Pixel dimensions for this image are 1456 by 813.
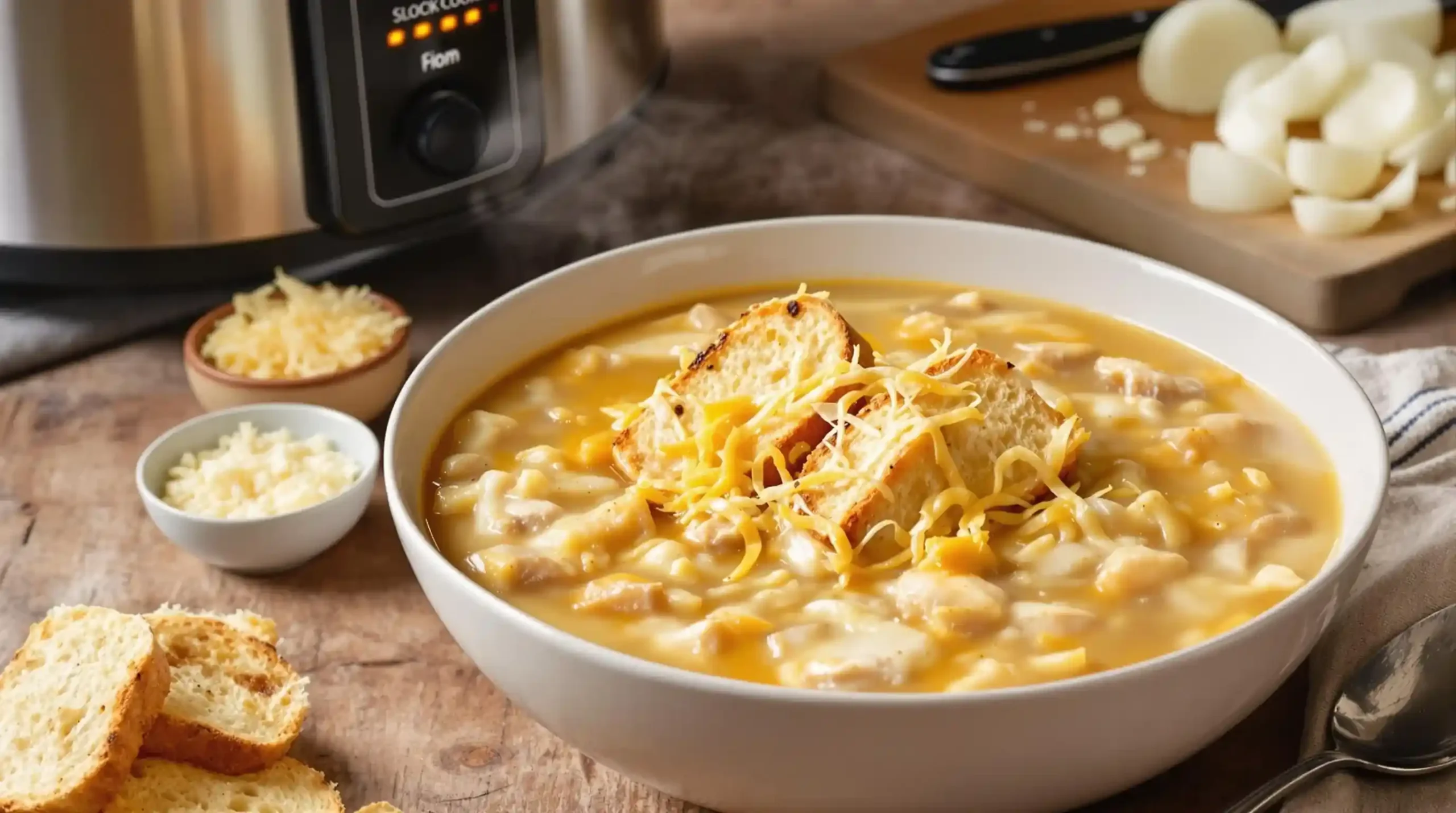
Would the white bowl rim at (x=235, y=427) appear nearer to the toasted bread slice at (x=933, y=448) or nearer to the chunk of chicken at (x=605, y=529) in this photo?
the chunk of chicken at (x=605, y=529)

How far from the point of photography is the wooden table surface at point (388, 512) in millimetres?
1769

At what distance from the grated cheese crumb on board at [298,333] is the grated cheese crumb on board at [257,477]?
0.16 m

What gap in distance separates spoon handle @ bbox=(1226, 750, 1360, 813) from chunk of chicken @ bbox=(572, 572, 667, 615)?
57cm

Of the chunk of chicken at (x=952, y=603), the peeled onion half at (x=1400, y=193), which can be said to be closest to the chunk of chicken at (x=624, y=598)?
the chunk of chicken at (x=952, y=603)

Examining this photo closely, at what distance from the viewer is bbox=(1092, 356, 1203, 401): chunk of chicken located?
2.03 metres

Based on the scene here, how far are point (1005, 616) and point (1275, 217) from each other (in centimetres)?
139

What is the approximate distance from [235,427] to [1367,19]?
2170 millimetres

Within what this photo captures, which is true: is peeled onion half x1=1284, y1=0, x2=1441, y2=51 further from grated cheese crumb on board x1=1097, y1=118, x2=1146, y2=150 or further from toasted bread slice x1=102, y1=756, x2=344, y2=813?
toasted bread slice x1=102, y1=756, x2=344, y2=813

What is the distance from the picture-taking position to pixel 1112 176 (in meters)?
2.92

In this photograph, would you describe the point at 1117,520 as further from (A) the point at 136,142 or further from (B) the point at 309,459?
(A) the point at 136,142

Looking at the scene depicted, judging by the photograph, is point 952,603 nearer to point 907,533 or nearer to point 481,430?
point 907,533

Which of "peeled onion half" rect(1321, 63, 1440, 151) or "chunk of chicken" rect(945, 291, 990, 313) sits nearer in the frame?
"chunk of chicken" rect(945, 291, 990, 313)

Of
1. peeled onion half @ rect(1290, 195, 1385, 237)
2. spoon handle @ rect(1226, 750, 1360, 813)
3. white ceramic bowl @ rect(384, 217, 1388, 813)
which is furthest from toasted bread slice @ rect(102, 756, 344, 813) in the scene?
peeled onion half @ rect(1290, 195, 1385, 237)

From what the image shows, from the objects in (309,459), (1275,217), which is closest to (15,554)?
(309,459)
